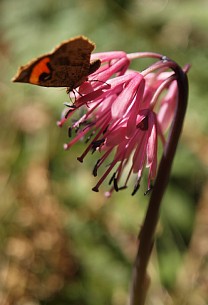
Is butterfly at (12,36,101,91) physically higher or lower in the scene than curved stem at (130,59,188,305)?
higher

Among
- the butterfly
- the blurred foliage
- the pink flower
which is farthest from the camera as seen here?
the blurred foliage


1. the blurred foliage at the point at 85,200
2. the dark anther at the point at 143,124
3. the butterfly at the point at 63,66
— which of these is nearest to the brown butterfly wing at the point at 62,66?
the butterfly at the point at 63,66

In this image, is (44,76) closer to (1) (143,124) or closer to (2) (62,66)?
(2) (62,66)

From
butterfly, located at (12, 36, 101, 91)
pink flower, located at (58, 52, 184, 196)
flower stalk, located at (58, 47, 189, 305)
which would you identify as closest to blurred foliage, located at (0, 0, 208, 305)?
flower stalk, located at (58, 47, 189, 305)

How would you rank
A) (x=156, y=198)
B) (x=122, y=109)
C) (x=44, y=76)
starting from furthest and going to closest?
(x=156, y=198)
(x=122, y=109)
(x=44, y=76)

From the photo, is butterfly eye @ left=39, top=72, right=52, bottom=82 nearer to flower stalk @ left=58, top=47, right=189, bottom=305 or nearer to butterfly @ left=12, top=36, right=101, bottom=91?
butterfly @ left=12, top=36, right=101, bottom=91

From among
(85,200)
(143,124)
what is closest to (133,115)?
(143,124)
